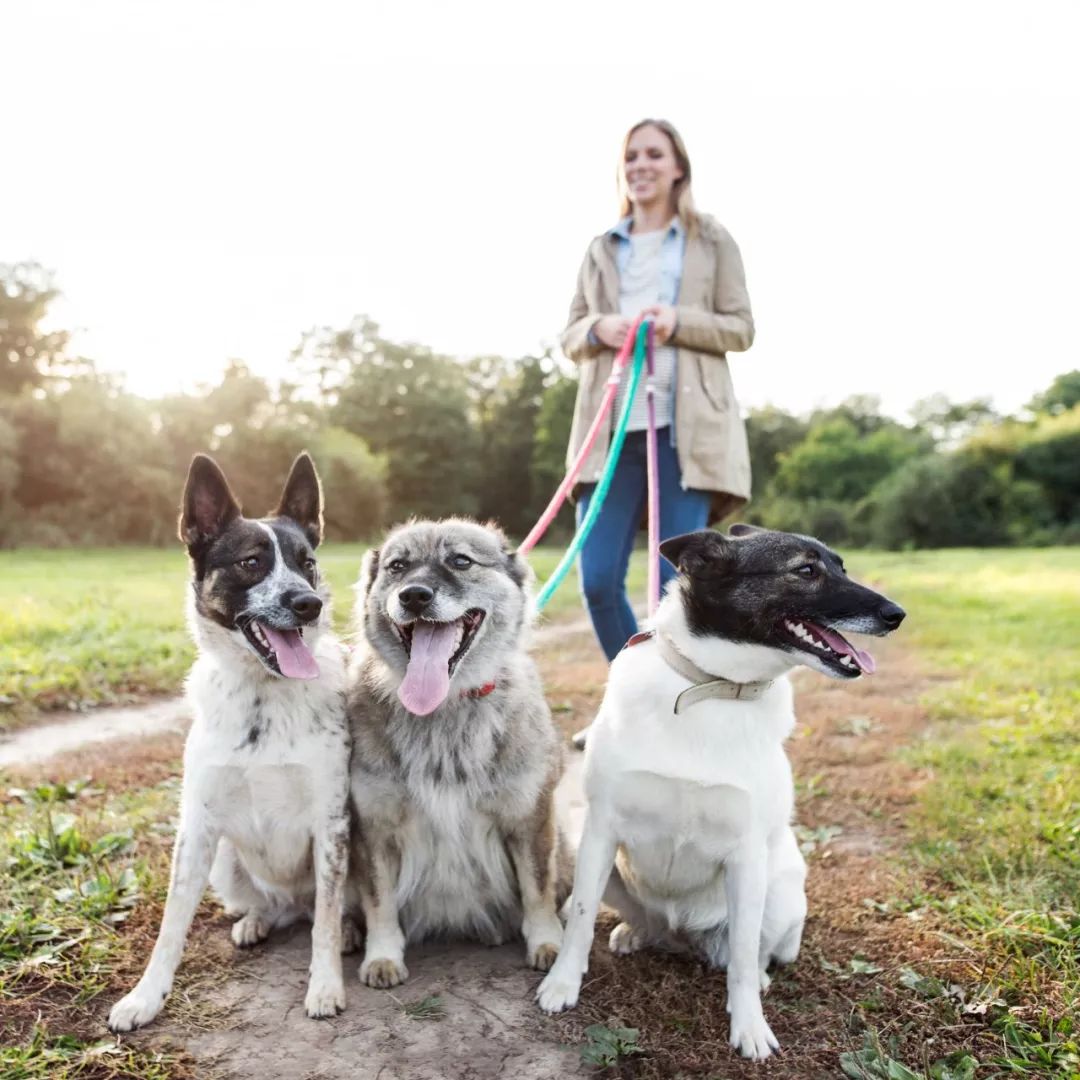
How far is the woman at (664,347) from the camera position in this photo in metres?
4.44

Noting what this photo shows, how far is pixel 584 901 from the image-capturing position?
9.55 ft

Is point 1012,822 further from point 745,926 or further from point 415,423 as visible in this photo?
point 415,423

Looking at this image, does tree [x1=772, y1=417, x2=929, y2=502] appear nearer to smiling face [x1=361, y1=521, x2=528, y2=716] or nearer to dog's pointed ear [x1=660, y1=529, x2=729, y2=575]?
smiling face [x1=361, y1=521, x2=528, y2=716]

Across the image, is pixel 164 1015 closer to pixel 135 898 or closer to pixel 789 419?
pixel 135 898

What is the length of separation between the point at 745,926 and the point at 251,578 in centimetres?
194

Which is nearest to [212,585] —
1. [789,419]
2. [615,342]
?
[615,342]

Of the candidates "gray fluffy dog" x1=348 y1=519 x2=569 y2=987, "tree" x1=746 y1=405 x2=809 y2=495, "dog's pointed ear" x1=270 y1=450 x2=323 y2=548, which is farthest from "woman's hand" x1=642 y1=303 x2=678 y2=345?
"tree" x1=746 y1=405 x2=809 y2=495

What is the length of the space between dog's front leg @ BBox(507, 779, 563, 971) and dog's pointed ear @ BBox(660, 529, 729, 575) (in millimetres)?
984

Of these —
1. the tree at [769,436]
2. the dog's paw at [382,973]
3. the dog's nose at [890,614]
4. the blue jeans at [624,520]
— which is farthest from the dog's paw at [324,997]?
the tree at [769,436]

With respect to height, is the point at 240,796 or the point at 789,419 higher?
the point at 789,419

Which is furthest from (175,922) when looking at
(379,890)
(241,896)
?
(379,890)

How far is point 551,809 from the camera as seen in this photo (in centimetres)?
330

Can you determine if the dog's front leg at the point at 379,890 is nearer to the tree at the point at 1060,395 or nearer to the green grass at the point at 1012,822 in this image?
the green grass at the point at 1012,822

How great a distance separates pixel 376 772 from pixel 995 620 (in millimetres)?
12016
